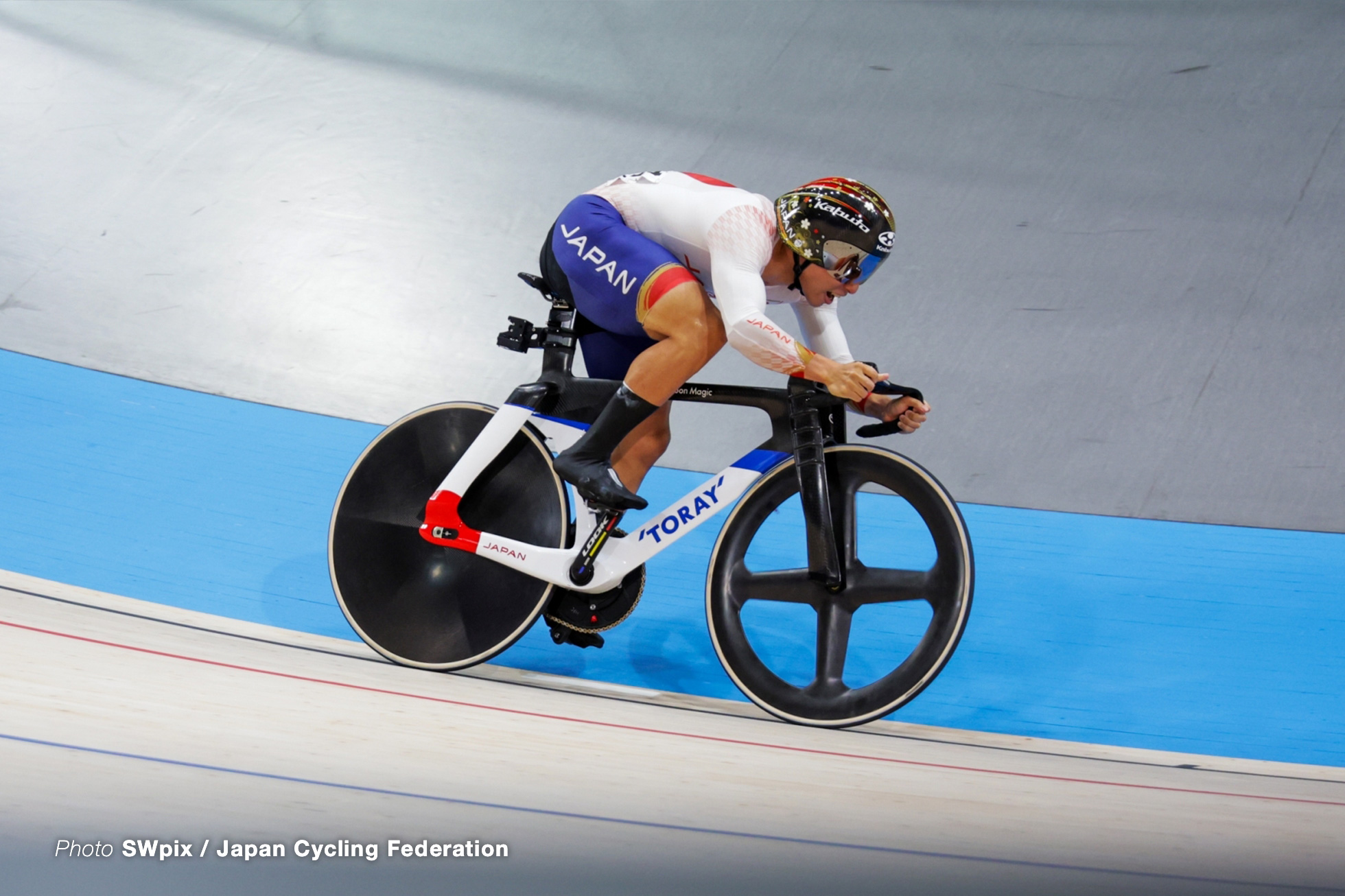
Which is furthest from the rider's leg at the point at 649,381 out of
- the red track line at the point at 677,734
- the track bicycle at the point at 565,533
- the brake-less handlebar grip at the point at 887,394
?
the red track line at the point at 677,734

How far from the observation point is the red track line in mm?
1678

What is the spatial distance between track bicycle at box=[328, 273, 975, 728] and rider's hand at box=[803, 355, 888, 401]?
0.12 meters

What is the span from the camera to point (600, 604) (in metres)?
2.25

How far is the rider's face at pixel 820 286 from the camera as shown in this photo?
2.07 meters

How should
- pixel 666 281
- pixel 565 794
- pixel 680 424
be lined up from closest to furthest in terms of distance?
pixel 565 794 < pixel 666 281 < pixel 680 424

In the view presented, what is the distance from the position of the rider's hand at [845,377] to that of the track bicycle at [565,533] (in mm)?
122

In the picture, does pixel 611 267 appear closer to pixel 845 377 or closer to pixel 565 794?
pixel 845 377

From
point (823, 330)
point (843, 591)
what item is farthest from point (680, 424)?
point (843, 591)

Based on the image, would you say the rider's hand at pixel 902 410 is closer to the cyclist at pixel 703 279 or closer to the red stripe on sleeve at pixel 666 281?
the cyclist at pixel 703 279

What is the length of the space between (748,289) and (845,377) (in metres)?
0.28

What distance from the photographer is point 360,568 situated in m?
2.30

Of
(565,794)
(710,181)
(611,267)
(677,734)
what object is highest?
(710,181)

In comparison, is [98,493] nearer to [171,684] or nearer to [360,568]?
[360,568]

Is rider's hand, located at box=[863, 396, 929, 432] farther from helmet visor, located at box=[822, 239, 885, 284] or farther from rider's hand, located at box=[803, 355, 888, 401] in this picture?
helmet visor, located at box=[822, 239, 885, 284]
